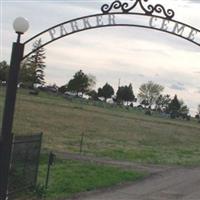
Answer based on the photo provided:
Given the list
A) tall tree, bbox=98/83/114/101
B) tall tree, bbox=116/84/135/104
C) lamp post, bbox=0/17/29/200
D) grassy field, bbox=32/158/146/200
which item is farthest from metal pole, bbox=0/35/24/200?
tall tree, bbox=116/84/135/104

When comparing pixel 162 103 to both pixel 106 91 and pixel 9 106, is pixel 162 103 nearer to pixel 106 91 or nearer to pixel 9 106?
pixel 106 91

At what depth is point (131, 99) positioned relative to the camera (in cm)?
16975

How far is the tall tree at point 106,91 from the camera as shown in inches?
6555

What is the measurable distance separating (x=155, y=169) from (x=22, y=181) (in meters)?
9.67

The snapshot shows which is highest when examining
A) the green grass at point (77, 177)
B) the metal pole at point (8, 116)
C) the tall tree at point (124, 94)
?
the tall tree at point (124, 94)

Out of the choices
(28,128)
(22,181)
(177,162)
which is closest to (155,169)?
(177,162)

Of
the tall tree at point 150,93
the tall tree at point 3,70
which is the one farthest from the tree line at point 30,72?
Result: the tall tree at point 150,93

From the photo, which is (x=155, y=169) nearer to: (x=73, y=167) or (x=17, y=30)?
(x=73, y=167)

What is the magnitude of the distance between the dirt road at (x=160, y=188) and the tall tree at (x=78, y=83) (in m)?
129

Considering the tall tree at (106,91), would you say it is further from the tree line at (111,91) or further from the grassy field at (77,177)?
the grassy field at (77,177)

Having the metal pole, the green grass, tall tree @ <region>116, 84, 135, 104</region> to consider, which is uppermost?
tall tree @ <region>116, 84, 135, 104</region>

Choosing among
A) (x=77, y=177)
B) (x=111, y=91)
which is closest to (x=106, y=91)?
(x=111, y=91)

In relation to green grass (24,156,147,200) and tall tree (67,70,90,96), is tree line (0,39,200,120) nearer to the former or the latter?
tall tree (67,70,90,96)

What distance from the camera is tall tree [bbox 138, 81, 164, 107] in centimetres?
17962
